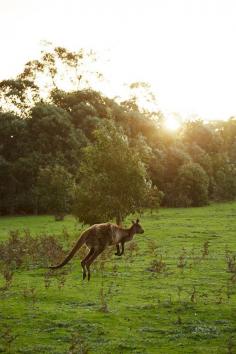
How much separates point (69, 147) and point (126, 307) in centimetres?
5699

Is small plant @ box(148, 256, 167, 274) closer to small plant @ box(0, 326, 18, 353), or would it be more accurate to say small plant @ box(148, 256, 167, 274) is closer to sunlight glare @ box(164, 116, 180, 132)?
small plant @ box(0, 326, 18, 353)

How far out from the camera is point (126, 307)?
17094mm

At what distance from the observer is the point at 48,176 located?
5609cm

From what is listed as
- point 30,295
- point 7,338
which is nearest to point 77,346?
point 7,338

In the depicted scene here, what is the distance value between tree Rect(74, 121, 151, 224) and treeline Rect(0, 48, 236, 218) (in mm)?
16658

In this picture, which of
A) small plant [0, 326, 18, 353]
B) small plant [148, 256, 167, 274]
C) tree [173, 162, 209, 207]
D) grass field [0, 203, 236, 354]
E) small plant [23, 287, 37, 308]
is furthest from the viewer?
tree [173, 162, 209, 207]

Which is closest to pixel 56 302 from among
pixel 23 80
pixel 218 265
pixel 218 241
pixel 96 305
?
pixel 96 305

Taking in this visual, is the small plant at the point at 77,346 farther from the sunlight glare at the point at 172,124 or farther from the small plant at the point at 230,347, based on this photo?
the sunlight glare at the point at 172,124

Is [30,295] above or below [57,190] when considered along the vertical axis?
below

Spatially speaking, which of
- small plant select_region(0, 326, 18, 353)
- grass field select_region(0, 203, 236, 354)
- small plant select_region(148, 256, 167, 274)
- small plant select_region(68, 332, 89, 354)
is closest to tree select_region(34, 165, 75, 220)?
grass field select_region(0, 203, 236, 354)

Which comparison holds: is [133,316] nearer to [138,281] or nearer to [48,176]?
[138,281]

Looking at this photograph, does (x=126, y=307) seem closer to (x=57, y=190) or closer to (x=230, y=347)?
(x=230, y=347)

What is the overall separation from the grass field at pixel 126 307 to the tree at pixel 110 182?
8.47m

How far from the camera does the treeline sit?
225 feet
